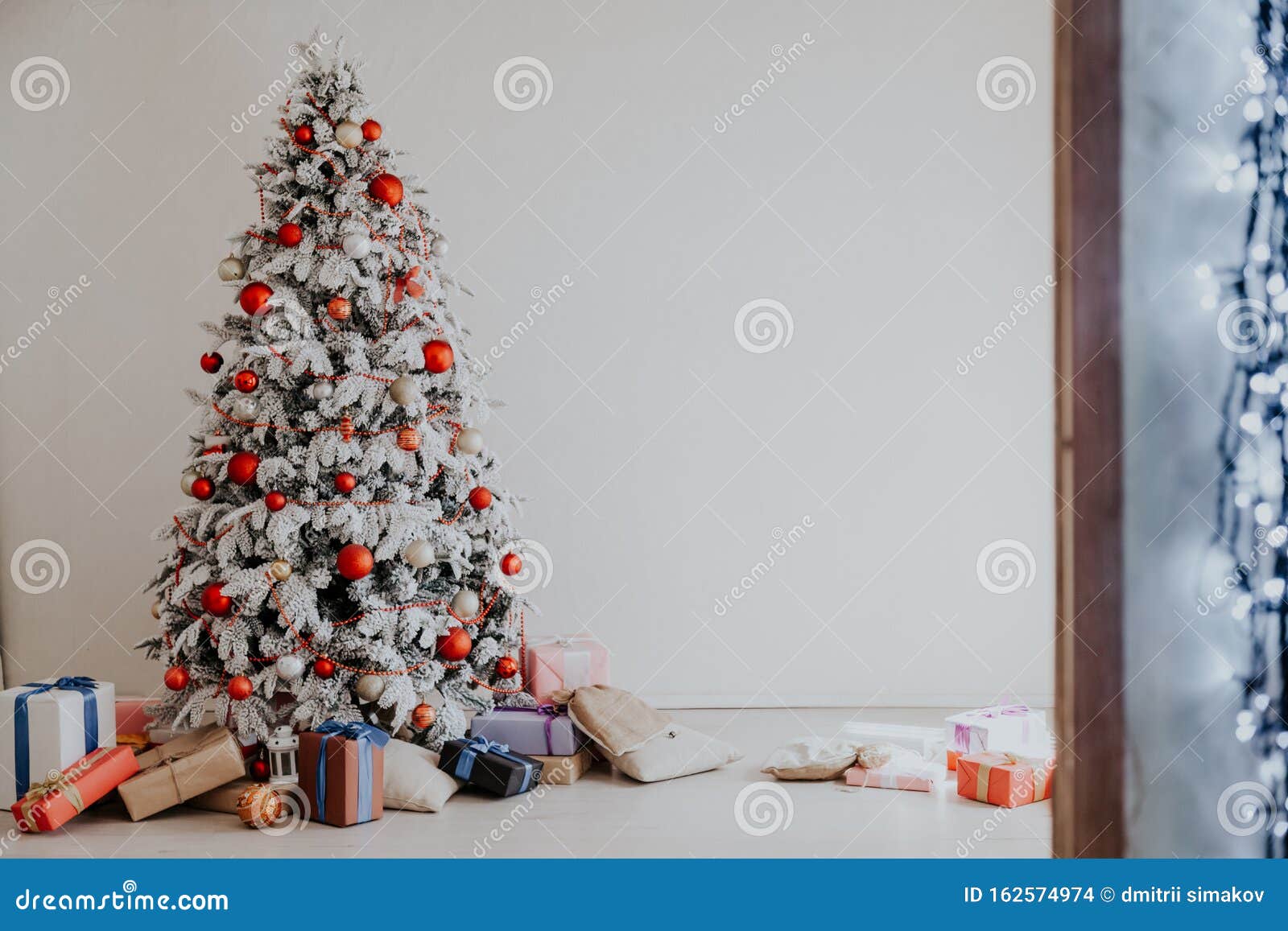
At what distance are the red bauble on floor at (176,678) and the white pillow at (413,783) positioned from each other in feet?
1.90

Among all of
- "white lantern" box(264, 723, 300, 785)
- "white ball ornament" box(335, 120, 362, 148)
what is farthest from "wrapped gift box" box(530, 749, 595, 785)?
"white ball ornament" box(335, 120, 362, 148)

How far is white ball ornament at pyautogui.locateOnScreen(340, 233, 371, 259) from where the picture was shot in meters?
2.53

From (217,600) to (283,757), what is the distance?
0.44 m

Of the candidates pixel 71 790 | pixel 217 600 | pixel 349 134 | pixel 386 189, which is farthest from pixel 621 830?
pixel 349 134

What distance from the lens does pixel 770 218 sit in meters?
3.50

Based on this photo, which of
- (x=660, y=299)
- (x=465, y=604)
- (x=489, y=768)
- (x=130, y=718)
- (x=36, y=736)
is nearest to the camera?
(x=36, y=736)

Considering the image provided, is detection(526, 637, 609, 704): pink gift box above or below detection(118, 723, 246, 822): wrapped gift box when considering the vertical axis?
above

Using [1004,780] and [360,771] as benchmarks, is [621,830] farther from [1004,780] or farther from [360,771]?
[1004,780]

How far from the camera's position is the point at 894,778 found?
8.25 feet

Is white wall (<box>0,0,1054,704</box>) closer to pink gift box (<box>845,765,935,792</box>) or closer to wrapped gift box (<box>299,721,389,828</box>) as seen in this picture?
pink gift box (<box>845,765,935,792</box>)

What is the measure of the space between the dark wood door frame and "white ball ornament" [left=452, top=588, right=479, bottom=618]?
6.37ft

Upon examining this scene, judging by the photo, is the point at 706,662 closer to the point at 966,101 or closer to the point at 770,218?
the point at 770,218

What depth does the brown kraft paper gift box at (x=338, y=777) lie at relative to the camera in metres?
2.24

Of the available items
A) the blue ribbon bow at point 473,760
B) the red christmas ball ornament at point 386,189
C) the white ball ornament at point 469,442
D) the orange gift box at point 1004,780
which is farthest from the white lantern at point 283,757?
the orange gift box at point 1004,780
